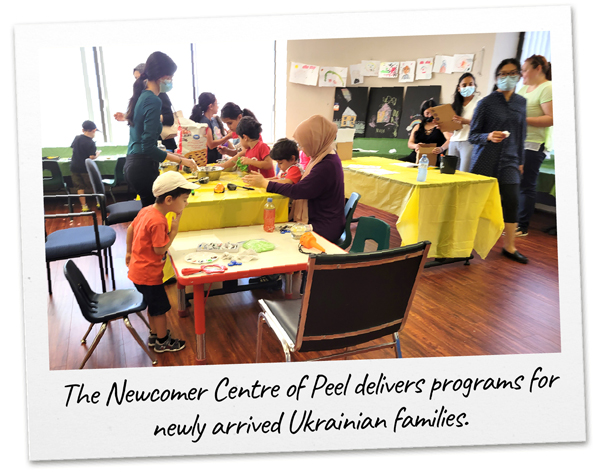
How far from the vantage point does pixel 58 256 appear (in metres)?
2.43

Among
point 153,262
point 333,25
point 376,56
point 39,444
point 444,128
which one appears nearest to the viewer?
point 39,444

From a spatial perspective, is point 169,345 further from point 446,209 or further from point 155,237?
point 446,209

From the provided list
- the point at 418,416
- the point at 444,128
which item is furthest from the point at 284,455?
the point at 444,128

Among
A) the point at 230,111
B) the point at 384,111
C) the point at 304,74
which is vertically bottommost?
the point at 230,111

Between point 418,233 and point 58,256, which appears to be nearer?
point 58,256

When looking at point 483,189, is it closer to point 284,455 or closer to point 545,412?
point 545,412

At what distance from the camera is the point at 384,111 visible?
5957 millimetres

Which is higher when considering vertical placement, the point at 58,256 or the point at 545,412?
the point at 58,256

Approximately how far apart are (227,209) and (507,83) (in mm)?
2452

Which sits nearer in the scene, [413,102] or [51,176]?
[51,176]

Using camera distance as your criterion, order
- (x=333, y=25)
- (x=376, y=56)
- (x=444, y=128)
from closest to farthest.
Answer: (x=333, y=25), (x=444, y=128), (x=376, y=56)

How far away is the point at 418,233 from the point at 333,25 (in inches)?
80.1

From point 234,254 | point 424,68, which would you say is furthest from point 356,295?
point 424,68

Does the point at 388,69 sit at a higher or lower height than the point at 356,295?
higher
